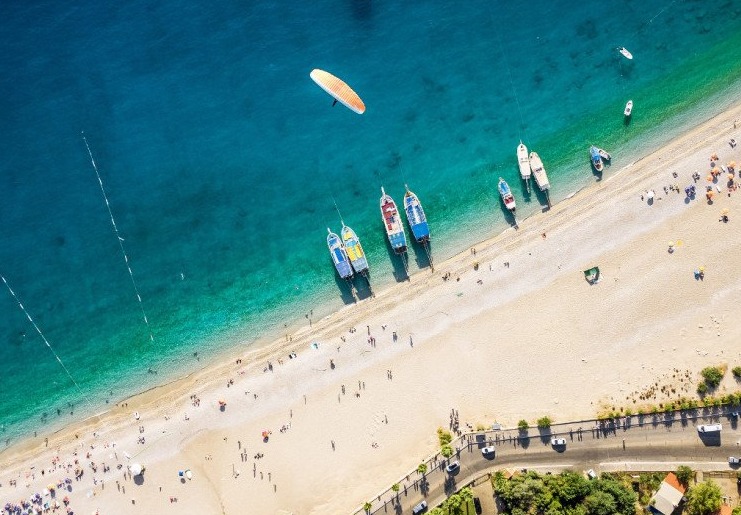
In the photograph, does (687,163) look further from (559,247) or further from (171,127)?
(171,127)

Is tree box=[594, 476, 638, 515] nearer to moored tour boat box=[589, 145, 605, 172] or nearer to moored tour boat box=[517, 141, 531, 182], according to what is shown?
moored tour boat box=[517, 141, 531, 182]

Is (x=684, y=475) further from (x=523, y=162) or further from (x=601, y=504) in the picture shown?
(x=523, y=162)

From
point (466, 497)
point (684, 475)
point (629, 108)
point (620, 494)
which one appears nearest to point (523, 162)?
point (629, 108)

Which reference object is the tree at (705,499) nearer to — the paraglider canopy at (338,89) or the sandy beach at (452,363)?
the sandy beach at (452,363)

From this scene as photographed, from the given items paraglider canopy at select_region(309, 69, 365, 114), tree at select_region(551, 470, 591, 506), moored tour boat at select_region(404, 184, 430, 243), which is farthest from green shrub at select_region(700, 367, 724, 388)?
paraglider canopy at select_region(309, 69, 365, 114)

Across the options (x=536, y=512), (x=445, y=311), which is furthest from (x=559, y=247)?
(x=536, y=512)

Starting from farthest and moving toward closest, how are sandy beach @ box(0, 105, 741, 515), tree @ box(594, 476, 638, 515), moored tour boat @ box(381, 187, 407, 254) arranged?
1. moored tour boat @ box(381, 187, 407, 254)
2. sandy beach @ box(0, 105, 741, 515)
3. tree @ box(594, 476, 638, 515)
